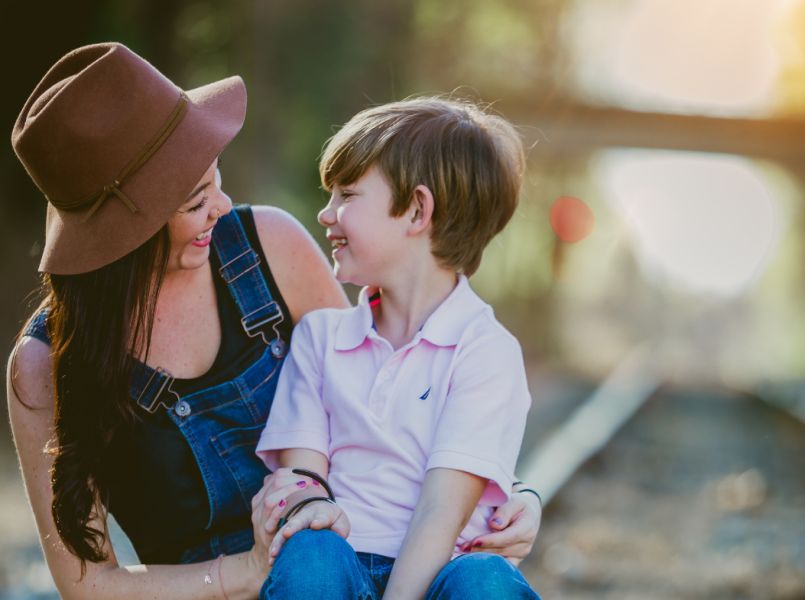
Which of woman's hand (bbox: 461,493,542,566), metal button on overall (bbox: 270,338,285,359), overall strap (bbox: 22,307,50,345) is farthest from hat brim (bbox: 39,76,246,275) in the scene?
woman's hand (bbox: 461,493,542,566)

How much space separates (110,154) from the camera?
2490 millimetres

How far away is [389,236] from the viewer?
8.81ft

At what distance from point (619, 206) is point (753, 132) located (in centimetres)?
1210

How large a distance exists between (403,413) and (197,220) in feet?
2.16

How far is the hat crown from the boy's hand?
853mm

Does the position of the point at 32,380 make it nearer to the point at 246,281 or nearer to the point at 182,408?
the point at 182,408

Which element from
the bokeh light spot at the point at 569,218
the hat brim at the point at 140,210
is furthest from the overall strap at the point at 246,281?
the bokeh light spot at the point at 569,218

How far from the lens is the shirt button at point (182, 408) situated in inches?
A: 109

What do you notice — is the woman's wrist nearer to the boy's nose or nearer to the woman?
the woman

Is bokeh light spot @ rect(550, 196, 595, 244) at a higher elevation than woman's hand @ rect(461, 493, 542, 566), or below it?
below

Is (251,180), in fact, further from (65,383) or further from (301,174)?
(65,383)

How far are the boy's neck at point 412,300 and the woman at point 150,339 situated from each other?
33 cm

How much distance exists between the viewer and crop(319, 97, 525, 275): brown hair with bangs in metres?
2.67

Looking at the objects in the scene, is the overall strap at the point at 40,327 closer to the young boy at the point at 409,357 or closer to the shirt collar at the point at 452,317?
the young boy at the point at 409,357
